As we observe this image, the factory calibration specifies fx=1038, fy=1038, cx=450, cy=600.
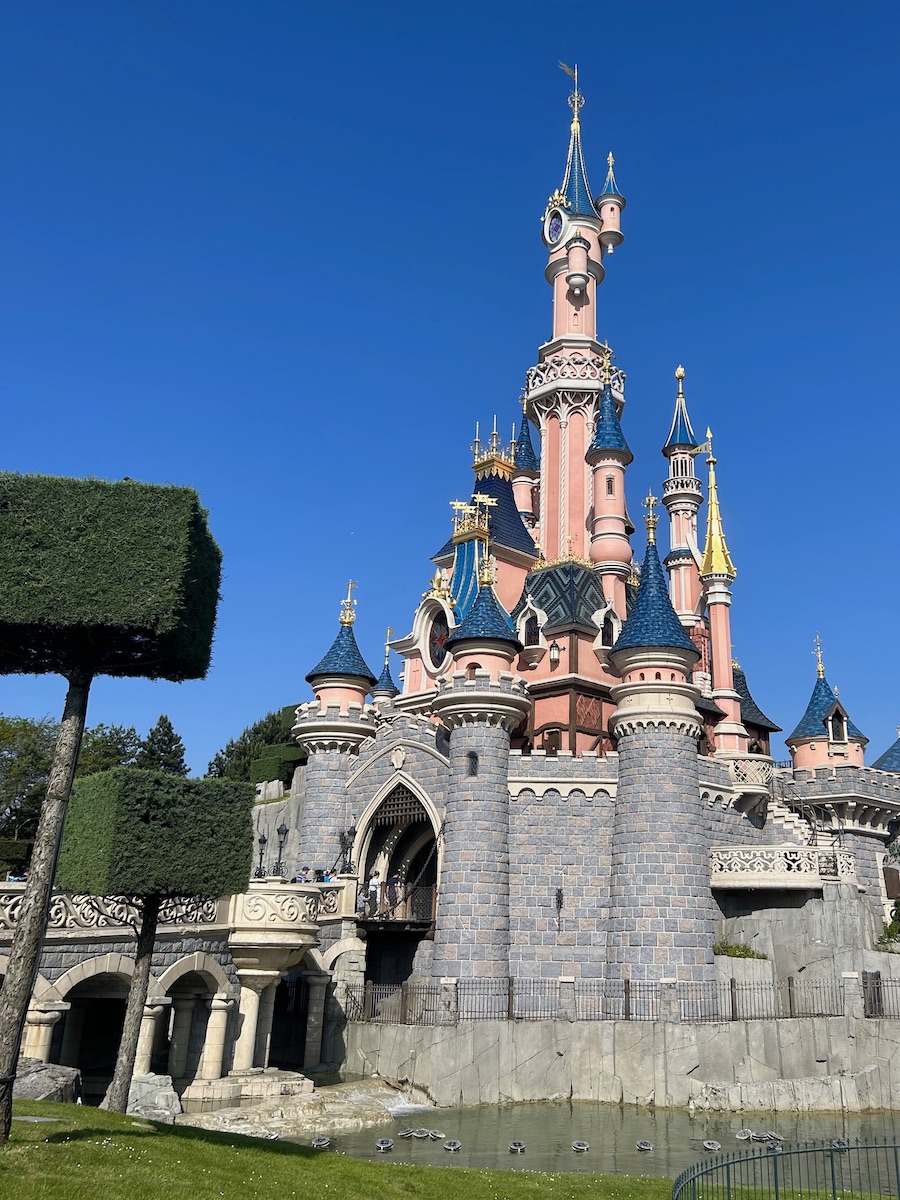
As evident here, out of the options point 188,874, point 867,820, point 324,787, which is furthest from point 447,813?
point 867,820

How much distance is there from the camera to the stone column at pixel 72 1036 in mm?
24922

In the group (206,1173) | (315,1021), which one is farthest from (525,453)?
(206,1173)

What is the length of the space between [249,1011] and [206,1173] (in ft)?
36.4

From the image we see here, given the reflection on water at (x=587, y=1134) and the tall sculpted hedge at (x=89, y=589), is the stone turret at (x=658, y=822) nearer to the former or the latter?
the reflection on water at (x=587, y=1134)

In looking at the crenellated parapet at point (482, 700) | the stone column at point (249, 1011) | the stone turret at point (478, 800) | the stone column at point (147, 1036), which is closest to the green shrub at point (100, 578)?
the stone column at point (249, 1011)

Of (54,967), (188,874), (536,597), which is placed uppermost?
(536,597)

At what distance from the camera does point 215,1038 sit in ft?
73.4

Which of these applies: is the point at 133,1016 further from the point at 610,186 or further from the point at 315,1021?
the point at 610,186

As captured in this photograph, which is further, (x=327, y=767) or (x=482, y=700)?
(x=327, y=767)

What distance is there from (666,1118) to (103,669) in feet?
52.9

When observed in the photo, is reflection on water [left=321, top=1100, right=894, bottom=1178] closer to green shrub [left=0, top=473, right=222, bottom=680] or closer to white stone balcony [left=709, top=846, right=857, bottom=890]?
white stone balcony [left=709, top=846, right=857, bottom=890]

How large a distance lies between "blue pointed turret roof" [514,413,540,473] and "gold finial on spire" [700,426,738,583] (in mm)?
7937

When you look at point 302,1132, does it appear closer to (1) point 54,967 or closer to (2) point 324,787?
(1) point 54,967

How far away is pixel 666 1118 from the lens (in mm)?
22469
